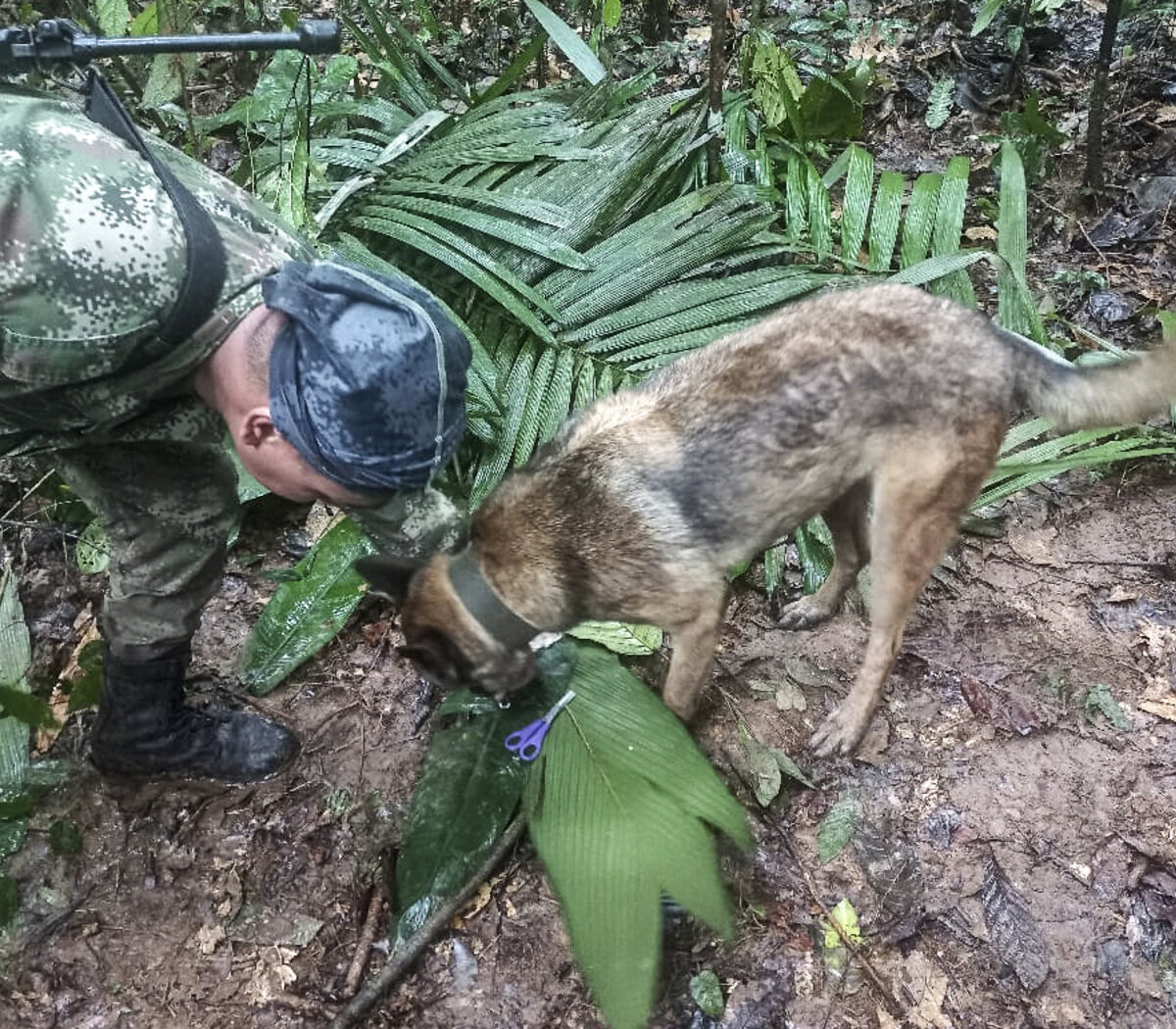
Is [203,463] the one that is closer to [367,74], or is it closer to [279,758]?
[279,758]

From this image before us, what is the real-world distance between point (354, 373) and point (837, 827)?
2220 millimetres

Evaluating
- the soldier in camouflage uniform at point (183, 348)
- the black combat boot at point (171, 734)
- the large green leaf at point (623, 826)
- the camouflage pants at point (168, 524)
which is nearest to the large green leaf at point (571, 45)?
the soldier in camouflage uniform at point (183, 348)

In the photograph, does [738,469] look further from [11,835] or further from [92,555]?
[92,555]

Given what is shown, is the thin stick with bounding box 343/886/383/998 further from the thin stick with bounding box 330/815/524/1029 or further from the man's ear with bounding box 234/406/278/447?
the man's ear with bounding box 234/406/278/447

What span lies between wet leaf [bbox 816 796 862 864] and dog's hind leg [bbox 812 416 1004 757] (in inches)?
8.2

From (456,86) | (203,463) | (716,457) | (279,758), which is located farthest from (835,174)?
(279,758)

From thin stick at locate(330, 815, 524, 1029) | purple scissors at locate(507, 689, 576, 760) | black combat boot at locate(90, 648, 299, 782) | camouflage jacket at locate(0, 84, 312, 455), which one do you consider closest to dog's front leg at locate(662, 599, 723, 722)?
purple scissors at locate(507, 689, 576, 760)

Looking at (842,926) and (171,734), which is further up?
(171,734)

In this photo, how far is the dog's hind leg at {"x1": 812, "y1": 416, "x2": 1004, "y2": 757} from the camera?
2.98 meters

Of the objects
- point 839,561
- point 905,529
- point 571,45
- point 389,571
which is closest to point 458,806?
point 389,571

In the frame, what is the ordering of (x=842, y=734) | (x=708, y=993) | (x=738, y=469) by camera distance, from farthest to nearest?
(x=842, y=734), (x=738, y=469), (x=708, y=993)

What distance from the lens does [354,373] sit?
6.75 ft

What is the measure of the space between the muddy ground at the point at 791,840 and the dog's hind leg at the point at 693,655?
0.29 meters

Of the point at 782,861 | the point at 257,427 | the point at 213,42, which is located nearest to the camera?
the point at 257,427
